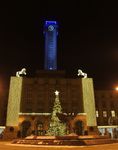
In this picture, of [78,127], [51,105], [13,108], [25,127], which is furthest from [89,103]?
→ [13,108]

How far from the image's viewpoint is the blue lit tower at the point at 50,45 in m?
74.1

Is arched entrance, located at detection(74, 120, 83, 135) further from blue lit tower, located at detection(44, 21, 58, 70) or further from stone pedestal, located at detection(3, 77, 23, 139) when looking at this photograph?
blue lit tower, located at detection(44, 21, 58, 70)

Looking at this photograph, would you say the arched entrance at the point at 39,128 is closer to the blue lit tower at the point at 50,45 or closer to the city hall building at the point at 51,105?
the city hall building at the point at 51,105

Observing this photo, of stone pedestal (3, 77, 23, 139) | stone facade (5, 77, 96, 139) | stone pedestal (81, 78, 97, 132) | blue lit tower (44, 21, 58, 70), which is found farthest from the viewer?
blue lit tower (44, 21, 58, 70)

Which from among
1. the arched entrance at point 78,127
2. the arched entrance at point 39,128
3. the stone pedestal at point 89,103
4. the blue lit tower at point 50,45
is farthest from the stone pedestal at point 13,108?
the stone pedestal at point 89,103

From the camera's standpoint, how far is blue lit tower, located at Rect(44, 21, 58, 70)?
243 ft

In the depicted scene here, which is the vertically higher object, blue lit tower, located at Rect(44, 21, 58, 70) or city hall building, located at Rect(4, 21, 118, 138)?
blue lit tower, located at Rect(44, 21, 58, 70)

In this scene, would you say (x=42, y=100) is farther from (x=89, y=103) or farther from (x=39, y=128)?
(x=89, y=103)

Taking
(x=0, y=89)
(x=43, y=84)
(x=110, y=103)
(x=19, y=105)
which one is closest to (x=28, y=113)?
(x=19, y=105)

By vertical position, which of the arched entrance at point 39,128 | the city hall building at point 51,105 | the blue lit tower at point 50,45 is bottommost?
the arched entrance at point 39,128

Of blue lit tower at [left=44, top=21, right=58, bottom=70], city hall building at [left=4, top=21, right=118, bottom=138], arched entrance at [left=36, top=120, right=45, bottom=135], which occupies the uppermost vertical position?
blue lit tower at [left=44, top=21, right=58, bottom=70]

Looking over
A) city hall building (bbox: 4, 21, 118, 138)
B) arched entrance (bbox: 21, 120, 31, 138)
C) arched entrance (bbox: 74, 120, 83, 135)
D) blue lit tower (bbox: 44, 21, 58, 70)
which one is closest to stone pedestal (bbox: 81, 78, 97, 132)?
city hall building (bbox: 4, 21, 118, 138)

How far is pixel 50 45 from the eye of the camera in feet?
254

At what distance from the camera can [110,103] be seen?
66375 millimetres
